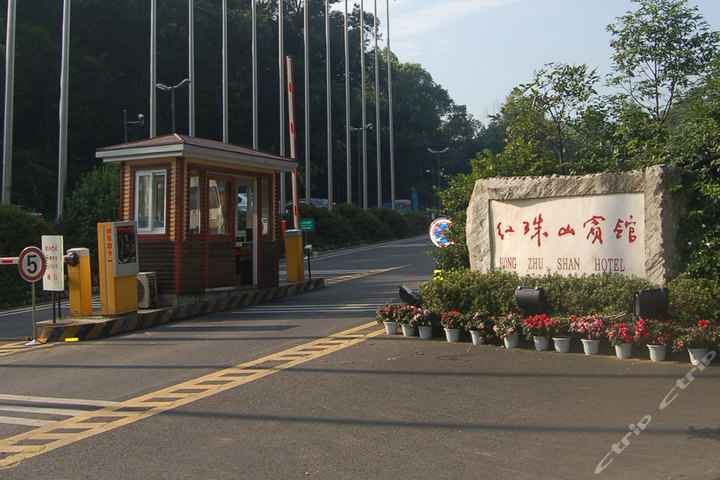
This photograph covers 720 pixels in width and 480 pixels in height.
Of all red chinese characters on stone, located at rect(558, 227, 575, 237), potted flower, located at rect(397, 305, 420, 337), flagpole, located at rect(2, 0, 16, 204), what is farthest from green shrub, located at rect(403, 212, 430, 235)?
red chinese characters on stone, located at rect(558, 227, 575, 237)

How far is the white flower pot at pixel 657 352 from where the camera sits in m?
8.41

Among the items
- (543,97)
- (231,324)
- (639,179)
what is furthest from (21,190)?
(639,179)

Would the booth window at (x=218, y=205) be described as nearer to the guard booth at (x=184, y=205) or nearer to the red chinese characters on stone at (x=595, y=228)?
the guard booth at (x=184, y=205)

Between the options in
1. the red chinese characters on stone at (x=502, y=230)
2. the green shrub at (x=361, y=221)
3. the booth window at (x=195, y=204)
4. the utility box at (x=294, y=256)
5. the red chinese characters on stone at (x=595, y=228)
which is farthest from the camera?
the green shrub at (x=361, y=221)

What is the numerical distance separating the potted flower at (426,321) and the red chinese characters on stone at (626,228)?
8.87 feet

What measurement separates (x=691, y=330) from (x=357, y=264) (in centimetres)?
1775

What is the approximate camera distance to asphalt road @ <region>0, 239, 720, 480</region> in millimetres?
5418

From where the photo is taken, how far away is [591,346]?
29.2 feet

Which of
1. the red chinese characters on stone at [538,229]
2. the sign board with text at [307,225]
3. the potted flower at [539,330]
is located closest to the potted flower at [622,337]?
the potted flower at [539,330]

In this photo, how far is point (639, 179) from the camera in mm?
9336

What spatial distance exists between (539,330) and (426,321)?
1779 millimetres

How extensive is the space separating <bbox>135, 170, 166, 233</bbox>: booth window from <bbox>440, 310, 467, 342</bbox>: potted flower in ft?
21.8

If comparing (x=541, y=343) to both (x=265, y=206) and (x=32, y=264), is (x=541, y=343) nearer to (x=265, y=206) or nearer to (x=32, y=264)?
(x=32, y=264)

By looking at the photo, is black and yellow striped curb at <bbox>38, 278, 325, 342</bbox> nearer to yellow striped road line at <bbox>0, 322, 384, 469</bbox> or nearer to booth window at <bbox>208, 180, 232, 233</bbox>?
booth window at <bbox>208, 180, 232, 233</bbox>
